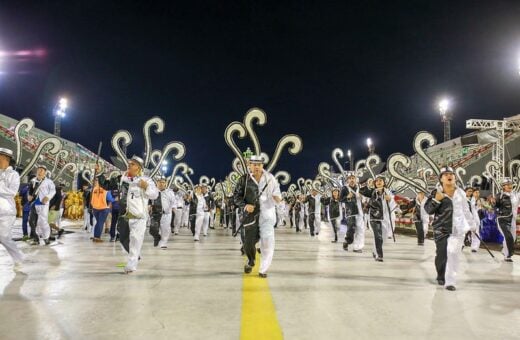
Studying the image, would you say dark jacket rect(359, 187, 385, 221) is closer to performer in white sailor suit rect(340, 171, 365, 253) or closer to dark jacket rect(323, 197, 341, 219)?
performer in white sailor suit rect(340, 171, 365, 253)

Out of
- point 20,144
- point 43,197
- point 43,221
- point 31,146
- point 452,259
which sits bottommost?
point 452,259

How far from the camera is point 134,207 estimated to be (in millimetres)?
6777

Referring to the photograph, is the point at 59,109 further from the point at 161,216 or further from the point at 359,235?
the point at 359,235

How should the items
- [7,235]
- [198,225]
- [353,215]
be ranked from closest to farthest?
[7,235], [353,215], [198,225]

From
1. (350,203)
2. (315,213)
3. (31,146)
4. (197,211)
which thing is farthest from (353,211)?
(31,146)

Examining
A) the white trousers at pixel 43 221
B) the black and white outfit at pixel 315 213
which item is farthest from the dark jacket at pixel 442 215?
the black and white outfit at pixel 315 213

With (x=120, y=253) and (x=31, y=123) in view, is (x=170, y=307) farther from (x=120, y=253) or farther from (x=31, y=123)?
(x=31, y=123)

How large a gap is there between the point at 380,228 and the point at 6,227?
23.0 feet

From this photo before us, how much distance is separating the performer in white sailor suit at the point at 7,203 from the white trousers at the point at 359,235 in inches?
299

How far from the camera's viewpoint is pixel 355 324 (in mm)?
3920

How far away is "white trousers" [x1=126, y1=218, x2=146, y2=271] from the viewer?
6.62 meters

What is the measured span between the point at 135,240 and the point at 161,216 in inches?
206

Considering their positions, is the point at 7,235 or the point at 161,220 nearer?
the point at 7,235

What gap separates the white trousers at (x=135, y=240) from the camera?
6.62 meters
